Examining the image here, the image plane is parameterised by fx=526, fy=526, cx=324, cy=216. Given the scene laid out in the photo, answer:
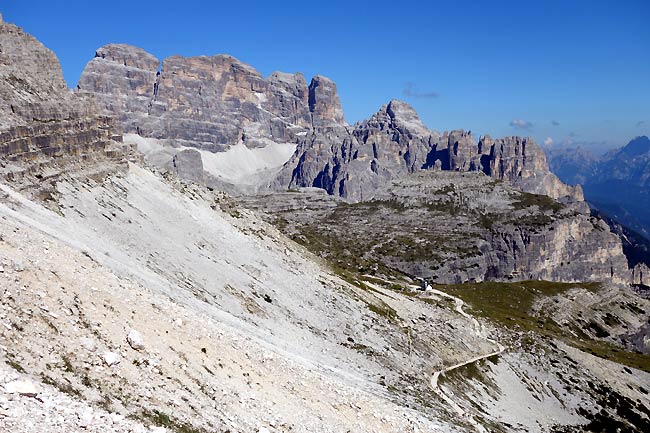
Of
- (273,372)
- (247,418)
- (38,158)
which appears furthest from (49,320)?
(38,158)

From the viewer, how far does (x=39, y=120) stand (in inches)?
2347

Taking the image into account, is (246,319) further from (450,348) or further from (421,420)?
(450,348)

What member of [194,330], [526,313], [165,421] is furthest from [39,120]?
[526,313]

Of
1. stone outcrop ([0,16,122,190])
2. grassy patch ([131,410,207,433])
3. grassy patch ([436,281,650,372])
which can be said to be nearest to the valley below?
grassy patch ([131,410,207,433])

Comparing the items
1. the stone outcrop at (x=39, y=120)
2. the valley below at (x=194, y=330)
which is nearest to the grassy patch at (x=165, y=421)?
the valley below at (x=194, y=330)

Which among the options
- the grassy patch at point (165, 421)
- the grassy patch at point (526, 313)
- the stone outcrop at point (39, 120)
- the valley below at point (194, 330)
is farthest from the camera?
the grassy patch at point (526, 313)

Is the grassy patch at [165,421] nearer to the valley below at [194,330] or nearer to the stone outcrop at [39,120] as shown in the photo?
the valley below at [194,330]

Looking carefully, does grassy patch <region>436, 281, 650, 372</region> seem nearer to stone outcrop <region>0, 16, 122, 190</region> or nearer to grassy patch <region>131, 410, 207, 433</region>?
stone outcrop <region>0, 16, 122, 190</region>

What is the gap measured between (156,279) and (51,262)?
1479 cm

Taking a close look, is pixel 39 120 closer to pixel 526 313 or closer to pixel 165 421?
pixel 165 421

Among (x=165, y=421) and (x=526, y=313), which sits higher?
(x=165, y=421)

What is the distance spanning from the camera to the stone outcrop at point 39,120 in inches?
2099

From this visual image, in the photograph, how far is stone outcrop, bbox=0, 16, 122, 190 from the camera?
5331 cm

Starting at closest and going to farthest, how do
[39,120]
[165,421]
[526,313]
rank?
[165,421] < [39,120] < [526,313]
